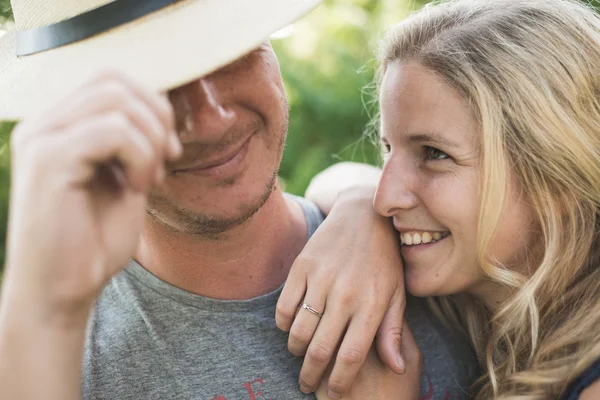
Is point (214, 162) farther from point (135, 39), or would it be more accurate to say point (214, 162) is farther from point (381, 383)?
point (381, 383)

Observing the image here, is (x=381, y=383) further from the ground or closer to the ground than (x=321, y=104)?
further from the ground

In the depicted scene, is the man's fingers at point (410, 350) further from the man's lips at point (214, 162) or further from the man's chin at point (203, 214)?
the man's lips at point (214, 162)

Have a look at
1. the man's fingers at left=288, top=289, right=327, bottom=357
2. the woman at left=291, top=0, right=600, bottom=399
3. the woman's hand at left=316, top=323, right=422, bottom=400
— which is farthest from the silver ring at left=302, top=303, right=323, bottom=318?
the woman at left=291, top=0, right=600, bottom=399

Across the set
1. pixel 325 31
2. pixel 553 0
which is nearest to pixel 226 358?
pixel 553 0

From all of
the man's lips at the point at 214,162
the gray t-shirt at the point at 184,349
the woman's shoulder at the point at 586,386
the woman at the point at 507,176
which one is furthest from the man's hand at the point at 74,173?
the woman's shoulder at the point at 586,386

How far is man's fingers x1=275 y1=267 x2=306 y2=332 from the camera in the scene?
6.28 feet

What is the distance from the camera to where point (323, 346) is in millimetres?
1840

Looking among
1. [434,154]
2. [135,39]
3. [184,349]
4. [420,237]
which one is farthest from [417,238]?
[135,39]

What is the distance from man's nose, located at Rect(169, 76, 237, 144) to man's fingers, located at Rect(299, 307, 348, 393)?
62cm

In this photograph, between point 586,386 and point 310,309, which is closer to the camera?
point 586,386

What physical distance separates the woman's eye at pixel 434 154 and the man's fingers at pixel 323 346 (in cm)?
61

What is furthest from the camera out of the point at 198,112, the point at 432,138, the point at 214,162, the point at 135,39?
the point at 432,138

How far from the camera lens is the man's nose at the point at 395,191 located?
2.11m

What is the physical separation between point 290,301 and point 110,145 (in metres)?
0.98
